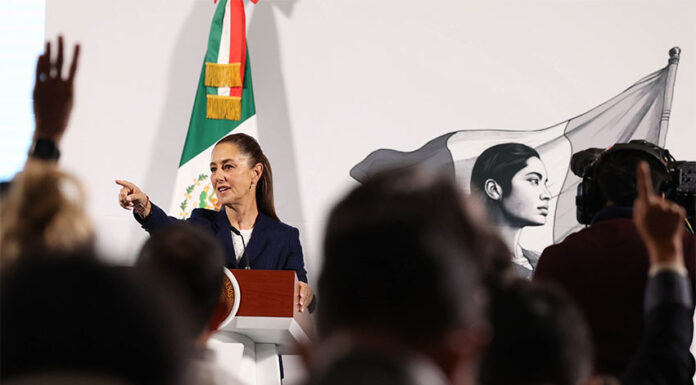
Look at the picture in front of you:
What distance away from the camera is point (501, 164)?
576cm

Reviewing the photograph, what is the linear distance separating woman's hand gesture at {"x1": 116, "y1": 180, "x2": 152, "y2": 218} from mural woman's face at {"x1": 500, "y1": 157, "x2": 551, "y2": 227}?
8.74 ft

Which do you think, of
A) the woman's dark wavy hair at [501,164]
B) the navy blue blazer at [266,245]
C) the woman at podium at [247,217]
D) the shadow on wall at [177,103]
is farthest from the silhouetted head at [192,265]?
the woman's dark wavy hair at [501,164]

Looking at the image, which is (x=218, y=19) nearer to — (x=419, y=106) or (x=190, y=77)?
(x=190, y=77)

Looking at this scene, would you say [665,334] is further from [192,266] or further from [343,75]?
[343,75]

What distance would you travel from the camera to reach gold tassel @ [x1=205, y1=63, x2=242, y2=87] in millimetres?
5445

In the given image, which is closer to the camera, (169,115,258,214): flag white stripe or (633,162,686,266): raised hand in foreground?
(633,162,686,266): raised hand in foreground

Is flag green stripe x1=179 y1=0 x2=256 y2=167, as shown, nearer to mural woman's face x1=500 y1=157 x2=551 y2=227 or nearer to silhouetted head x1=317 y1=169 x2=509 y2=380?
mural woman's face x1=500 y1=157 x2=551 y2=227

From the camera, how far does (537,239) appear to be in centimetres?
568

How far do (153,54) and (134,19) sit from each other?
268 mm

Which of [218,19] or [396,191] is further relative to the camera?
[218,19]

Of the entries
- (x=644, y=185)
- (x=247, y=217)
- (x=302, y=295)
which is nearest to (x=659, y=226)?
(x=644, y=185)

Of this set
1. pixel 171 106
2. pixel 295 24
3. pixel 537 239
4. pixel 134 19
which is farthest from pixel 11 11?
pixel 537 239

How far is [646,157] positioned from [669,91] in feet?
13.0

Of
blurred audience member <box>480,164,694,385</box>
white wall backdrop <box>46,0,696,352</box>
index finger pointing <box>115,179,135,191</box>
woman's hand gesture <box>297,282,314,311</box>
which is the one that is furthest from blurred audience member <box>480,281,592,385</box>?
white wall backdrop <box>46,0,696,352</box>
